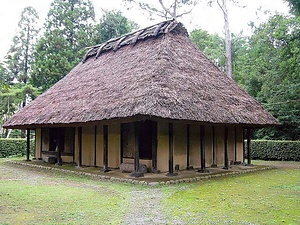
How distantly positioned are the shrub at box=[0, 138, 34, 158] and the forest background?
3525 mm

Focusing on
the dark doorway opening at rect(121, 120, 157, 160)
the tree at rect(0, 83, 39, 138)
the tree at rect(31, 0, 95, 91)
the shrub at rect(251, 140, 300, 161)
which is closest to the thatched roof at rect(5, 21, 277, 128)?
the dark doorway opening at rect(121, 120, 157, 160)

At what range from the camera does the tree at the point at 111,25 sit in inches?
1077

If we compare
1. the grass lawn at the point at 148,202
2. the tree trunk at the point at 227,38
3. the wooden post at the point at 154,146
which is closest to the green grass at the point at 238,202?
the grass lawn at the point at 148,202

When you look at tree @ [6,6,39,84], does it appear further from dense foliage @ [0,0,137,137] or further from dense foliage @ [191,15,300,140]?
dense foliage @ [191,15,300,140]

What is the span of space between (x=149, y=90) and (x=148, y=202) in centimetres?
362

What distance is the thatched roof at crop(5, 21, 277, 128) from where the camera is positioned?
30.3 feet

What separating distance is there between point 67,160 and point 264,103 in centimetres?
1139

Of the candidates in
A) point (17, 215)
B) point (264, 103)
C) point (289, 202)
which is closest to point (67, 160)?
point (17, 215)

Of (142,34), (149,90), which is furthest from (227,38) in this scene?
(149,90)

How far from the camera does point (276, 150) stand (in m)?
16.7

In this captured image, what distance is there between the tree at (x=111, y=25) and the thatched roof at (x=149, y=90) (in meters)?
12.4

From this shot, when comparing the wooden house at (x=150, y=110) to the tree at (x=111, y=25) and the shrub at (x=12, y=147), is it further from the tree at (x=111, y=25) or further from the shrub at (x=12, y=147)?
the tree at (x=111, y=25)

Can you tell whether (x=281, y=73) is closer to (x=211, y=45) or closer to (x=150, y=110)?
(x=150, y=110)

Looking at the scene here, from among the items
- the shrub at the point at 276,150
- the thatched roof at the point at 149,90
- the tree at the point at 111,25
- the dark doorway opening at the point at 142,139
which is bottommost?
the shrub at the point at 276,150
